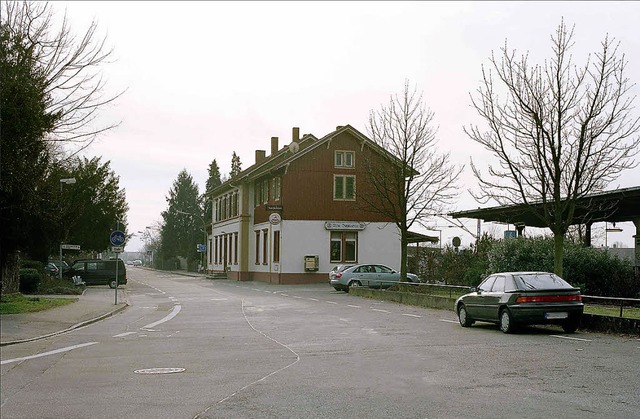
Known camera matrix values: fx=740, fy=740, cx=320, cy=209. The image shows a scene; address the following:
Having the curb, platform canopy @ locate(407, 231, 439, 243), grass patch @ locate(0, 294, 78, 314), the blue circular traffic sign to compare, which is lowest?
the curb

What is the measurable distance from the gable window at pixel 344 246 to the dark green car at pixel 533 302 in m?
33.7

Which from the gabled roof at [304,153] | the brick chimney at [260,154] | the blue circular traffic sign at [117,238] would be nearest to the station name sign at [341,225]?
the gabled roof at [304,153]

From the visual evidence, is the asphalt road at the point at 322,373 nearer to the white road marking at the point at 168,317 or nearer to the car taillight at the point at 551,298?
the white road marking at the point at 168,317

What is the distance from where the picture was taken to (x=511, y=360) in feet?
41.3

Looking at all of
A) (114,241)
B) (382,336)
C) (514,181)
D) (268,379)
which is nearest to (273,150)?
(114,241)

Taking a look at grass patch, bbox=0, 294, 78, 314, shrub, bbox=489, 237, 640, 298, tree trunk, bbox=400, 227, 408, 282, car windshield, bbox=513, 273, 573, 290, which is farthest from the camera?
tree trunk, bbox=400, 227, 408, 282

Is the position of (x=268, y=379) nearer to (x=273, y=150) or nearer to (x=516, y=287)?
(x=516, y=287)

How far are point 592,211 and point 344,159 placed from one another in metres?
27.6

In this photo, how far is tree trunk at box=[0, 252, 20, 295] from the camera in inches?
1117

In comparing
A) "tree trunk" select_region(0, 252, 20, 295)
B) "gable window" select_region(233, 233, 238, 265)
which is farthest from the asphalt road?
"gable window" select_region(233, 233, 238, 265)

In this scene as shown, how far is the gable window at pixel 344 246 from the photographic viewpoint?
5203 centimetres

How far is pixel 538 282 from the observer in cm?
1752

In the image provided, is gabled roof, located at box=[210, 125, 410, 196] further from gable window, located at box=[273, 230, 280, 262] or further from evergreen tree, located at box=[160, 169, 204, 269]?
evergreen tree, located at box=[160, 169, 204, 269]

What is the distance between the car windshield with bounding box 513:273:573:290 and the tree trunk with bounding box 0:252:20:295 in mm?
19395
